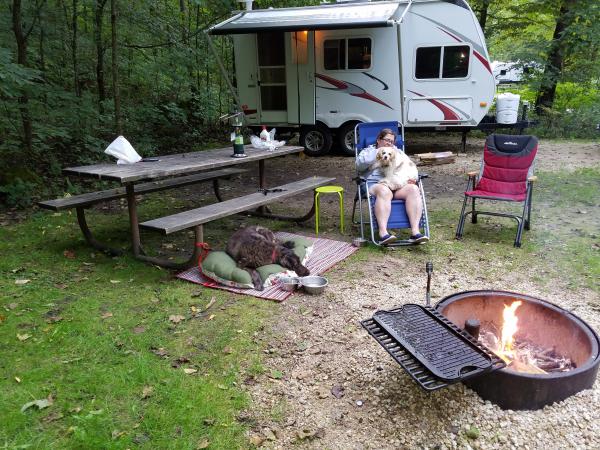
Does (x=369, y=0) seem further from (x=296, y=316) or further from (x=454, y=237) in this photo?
(x=296, y=316)

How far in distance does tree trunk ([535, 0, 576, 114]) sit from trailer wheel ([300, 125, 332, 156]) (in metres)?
5.70

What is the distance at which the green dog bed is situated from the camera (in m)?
3.56

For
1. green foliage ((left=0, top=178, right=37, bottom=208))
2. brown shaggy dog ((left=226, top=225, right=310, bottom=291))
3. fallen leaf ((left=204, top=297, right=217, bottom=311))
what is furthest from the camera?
green foliage ((left=0, top=178, right=37, bottom=208))

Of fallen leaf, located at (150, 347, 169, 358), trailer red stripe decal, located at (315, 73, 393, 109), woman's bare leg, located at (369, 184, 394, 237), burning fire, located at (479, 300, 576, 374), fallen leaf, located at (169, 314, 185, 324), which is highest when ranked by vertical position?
trailer red stripe decal, located at (315, 73, 393, 109)

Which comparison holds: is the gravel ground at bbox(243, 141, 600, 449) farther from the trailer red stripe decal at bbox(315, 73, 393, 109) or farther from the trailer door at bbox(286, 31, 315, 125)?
the trailer door at bbox(286, 31, 315, 125)

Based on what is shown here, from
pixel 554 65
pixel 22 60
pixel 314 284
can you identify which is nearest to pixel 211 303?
pixel 314 284

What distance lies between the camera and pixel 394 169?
4.52m

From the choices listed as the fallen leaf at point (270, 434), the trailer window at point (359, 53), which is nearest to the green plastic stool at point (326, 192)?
the fallen leaf at point (270, 434)

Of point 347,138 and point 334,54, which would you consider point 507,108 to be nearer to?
point 347,138

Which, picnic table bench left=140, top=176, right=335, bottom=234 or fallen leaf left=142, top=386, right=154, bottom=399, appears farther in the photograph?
picnic table bench left=140, top=176, right=335, bottom=234

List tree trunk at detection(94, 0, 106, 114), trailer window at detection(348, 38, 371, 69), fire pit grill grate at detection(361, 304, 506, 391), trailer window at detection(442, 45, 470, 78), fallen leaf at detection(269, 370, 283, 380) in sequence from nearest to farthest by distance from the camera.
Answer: fire pit grill grate at detection(361, 304, 506, 391) < fallen leaf at detection(269, 370, 283, 380) < tree trunk at detection(94, 0, 106, 114) < trailer window at detection(442, 45, 470, 78) < trailer window at detection(348, 38, 371, 69)

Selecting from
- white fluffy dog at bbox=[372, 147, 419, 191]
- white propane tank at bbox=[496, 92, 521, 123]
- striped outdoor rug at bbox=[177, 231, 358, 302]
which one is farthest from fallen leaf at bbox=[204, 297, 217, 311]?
white propane tank at bbox=[496, 92, 521, 123]

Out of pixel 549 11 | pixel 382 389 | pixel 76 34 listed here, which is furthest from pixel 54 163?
pixel 549 11

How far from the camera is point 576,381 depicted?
2.00m
